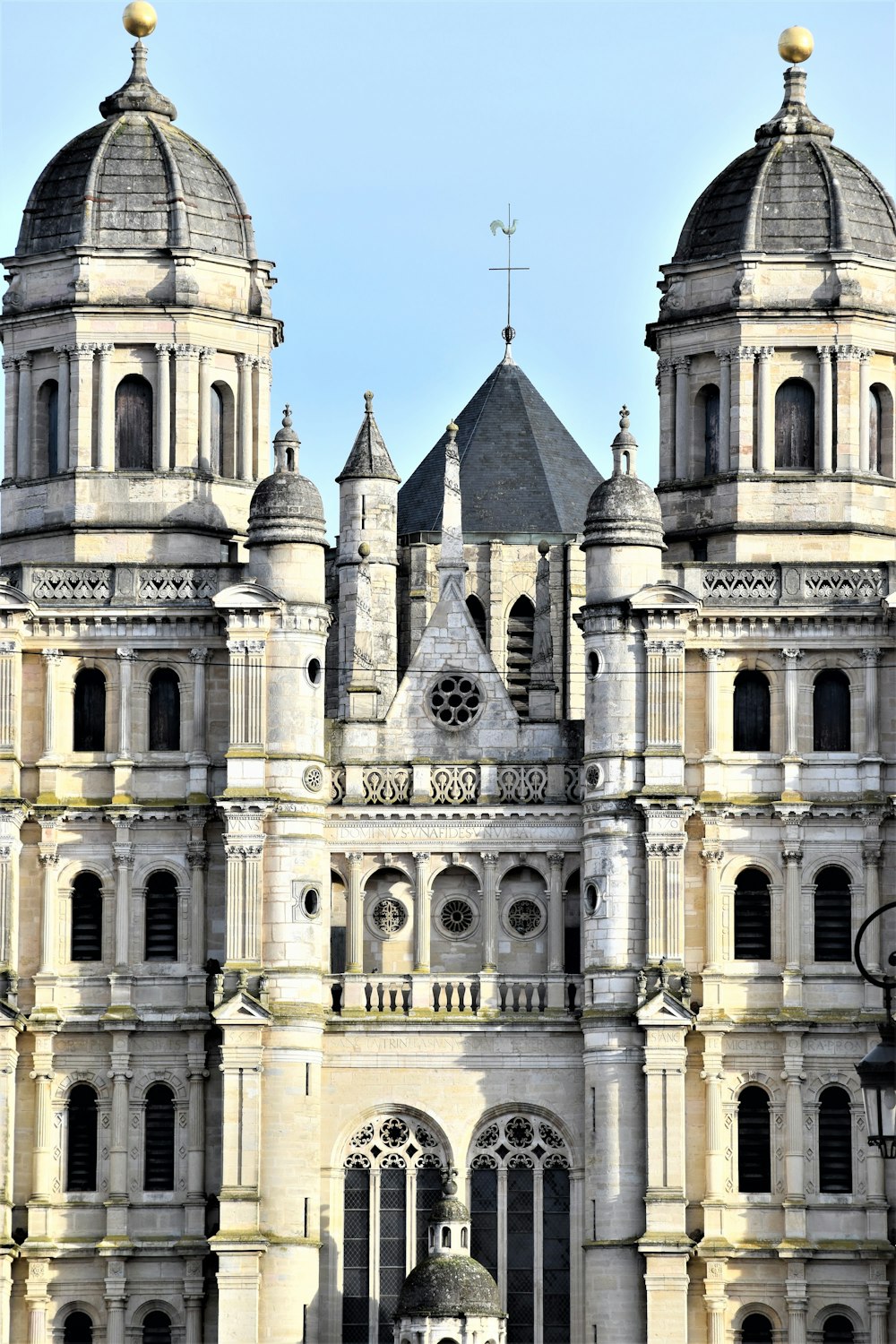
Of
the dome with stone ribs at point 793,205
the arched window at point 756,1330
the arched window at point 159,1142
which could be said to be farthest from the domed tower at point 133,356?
the arched window at point 756,1330

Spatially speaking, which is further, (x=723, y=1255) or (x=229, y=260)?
(x=229, y=260)

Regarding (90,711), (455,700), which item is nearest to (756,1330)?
(455,700)

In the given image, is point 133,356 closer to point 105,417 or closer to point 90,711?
point 105,417

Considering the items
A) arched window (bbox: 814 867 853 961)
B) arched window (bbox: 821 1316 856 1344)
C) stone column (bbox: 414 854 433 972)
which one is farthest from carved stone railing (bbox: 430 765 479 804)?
arched window (bbox: 821 1316 856 1344)

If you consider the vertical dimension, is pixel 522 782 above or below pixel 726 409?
below

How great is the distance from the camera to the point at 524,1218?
64.9 metres

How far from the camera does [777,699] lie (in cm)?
6525

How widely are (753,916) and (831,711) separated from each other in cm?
410

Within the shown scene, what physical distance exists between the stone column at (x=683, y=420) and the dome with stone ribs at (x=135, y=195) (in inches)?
343

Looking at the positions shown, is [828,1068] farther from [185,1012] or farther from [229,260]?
[229,260]

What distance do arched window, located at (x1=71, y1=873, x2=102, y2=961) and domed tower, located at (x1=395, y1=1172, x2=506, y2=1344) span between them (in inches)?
331

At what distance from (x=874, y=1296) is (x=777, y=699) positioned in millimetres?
11041

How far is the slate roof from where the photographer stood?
80.2 meters

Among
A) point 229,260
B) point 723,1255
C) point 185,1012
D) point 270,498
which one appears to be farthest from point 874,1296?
point 229,260
